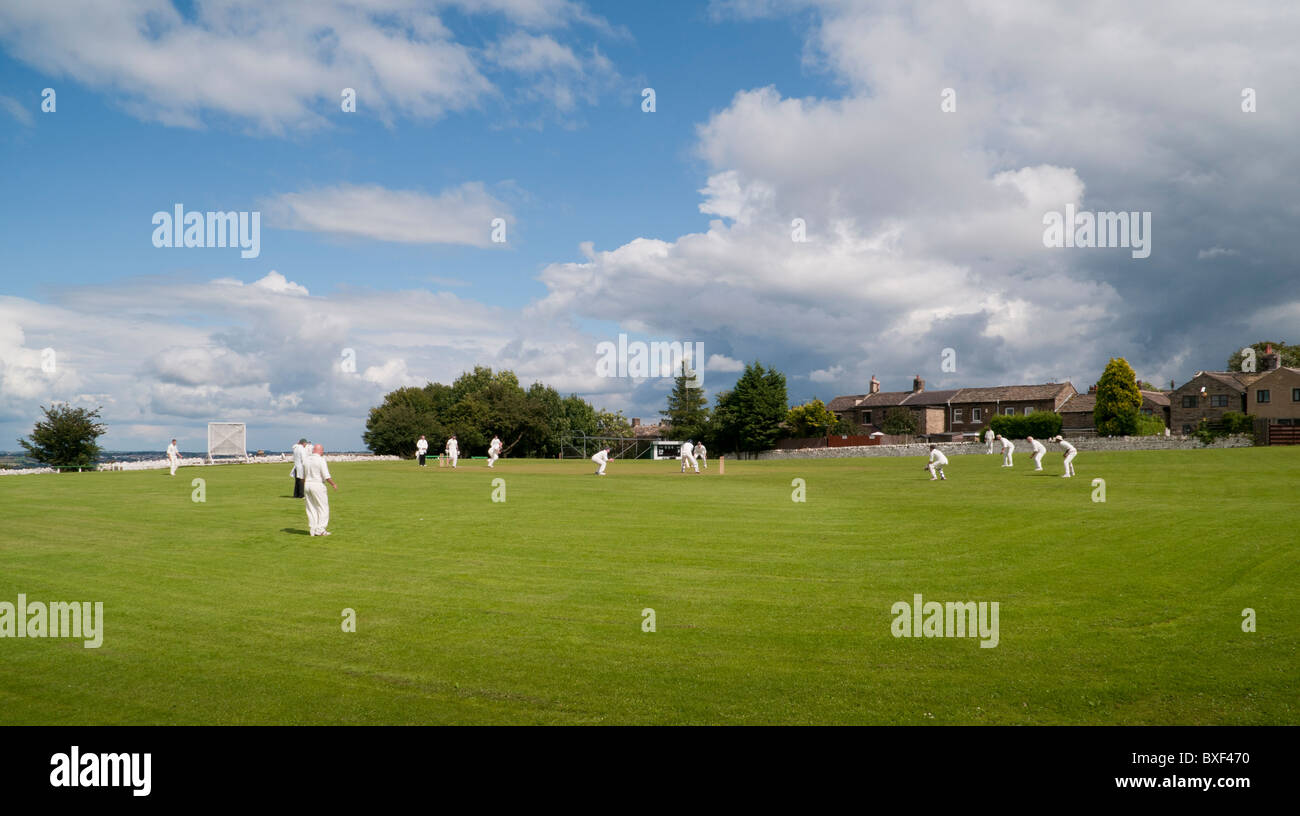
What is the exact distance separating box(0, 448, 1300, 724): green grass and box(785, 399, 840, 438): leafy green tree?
7316 centimetres

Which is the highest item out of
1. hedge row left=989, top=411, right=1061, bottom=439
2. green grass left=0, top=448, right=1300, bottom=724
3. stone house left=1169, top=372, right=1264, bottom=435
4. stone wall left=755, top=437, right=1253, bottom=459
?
stone house left=1169, top=372, right=1264, bottom=435

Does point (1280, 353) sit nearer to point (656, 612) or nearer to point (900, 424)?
point (900, 424)

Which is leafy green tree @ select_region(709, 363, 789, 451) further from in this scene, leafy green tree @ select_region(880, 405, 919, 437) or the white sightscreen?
the white sightscreen

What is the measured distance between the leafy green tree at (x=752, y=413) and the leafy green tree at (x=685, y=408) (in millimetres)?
9146

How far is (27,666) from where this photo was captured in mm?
9172

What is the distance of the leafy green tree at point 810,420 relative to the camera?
98.0 m

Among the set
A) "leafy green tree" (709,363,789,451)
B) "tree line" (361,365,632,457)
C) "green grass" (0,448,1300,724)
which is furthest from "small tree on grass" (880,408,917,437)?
"green grass" (0,448,1300,724)

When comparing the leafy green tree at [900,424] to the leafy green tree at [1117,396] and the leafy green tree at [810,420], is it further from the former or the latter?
the leafy green tree at [1117,396]

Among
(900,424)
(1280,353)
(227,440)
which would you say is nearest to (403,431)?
(227,440)

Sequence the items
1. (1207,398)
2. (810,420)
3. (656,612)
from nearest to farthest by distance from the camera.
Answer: (656,612), (1207,398), (810,420)

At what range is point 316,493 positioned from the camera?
1897cm

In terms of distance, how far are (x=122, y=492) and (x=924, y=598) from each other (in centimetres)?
3256

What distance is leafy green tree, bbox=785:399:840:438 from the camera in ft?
322

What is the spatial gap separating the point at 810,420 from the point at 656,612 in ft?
292
